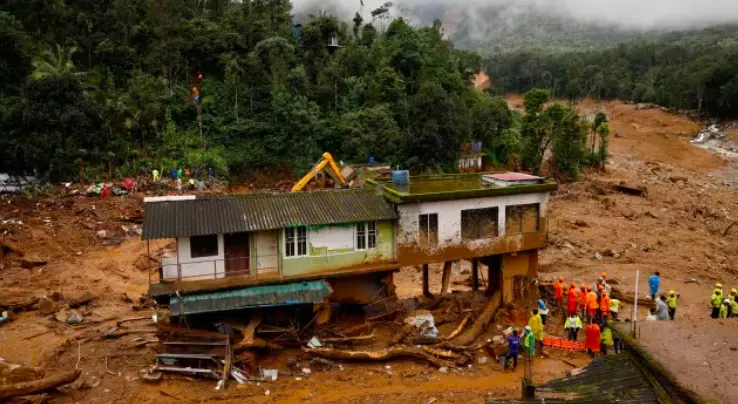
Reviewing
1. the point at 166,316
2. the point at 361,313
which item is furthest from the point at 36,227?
the point at 361,313

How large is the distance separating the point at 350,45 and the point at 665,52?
91.3m

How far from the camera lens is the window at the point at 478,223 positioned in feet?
66.9

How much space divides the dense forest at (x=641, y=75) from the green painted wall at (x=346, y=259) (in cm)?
7483

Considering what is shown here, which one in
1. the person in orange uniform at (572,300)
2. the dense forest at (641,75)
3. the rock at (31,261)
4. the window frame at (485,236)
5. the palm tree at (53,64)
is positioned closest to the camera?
the person in orange uniform at (572,300)

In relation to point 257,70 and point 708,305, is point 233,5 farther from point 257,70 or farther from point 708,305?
point 708,305

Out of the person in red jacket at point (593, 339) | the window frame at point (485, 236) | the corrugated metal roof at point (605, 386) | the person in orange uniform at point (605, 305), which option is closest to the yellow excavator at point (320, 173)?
the window frame at point (485, 236)

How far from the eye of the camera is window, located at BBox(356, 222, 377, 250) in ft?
63.6

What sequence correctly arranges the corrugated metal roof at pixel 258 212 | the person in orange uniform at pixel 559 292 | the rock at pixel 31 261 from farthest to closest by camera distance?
1. the rock at pixel 31 261
2. the person in orange uniform at pixel 559 292
3. the corrugated metal roof at pixel 258 212

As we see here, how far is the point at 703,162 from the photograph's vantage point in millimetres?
61594

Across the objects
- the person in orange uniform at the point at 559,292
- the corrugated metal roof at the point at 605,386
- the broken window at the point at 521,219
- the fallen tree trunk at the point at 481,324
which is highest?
the broken window at the point at 521,219

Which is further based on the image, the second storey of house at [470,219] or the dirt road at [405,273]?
the second storey of house at [470,219]

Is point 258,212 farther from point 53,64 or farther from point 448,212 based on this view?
point 53,64

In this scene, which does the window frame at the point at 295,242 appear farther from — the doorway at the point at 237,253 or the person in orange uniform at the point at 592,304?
the person in orange uniform at the point at 592,304

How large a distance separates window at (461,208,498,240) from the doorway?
26.0ft
